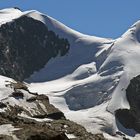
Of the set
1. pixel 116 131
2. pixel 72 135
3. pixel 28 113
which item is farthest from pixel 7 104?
pixel 116 131

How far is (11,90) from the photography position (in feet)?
515

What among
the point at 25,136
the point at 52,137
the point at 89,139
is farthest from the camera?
the point at 89,139

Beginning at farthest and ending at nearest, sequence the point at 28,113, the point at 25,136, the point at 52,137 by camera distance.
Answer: the point at 28,113 → the point at 25,136 → the point at 52,137

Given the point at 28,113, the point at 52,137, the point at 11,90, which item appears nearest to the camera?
the point at 52,137

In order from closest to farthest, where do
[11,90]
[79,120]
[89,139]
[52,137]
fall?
[52,137] → [89,139] → [11,90] → [79,120]

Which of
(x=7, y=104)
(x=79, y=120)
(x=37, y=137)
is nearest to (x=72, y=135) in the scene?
(x=37, y=137)

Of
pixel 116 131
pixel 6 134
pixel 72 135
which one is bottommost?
pixel 116 131

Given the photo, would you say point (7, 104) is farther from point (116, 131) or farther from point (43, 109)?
point (116, 131)

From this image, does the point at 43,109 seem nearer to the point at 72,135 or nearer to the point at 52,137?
the point at 72,135

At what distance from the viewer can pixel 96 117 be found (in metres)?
200

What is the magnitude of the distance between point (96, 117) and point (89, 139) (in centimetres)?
9862

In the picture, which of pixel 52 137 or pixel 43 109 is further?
pixel 43 109

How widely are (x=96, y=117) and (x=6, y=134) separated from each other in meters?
116

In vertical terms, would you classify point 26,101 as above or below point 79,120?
above
